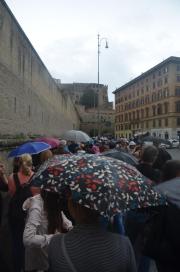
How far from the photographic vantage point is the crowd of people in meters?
2.10

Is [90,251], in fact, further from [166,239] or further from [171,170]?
[171,170]

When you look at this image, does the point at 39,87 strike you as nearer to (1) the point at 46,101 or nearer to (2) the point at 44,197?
(1) the point at 46,101

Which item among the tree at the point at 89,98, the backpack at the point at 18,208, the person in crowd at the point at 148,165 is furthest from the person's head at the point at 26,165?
the tree at the point at 89,98

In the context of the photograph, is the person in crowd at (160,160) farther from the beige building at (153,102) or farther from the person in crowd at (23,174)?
the beige building at (153,102)

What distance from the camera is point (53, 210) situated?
10.2ft

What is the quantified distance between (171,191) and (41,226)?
106 centimetres

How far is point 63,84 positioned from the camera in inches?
5364

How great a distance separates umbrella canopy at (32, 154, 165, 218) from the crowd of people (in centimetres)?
7

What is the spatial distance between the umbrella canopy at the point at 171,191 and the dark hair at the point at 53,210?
0.75 meters

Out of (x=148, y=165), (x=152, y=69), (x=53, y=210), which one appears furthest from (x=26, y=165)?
(x=152, y=69)

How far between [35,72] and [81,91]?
340ft

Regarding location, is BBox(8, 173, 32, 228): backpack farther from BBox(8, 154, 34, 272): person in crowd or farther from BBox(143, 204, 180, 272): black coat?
BBox(143, 204, 180, 272): black coat

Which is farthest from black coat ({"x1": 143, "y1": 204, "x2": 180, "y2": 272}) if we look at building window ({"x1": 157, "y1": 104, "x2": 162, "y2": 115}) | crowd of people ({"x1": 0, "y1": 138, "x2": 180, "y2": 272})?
building window ({"x1": 157, "y1": 104, "x2": 162, "y2": 115})

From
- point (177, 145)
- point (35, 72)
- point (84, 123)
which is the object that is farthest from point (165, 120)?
point (35, 72)
